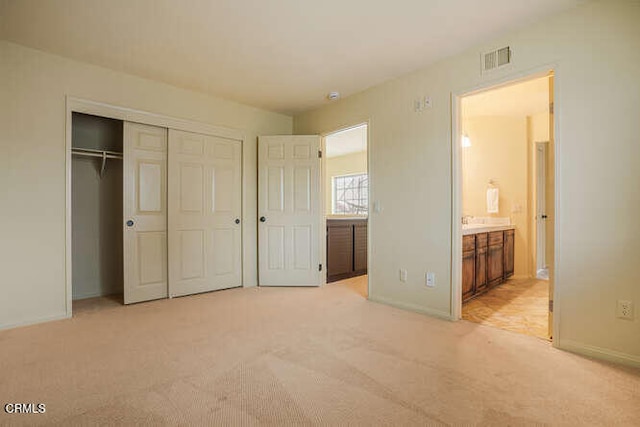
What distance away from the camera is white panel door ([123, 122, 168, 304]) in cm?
345

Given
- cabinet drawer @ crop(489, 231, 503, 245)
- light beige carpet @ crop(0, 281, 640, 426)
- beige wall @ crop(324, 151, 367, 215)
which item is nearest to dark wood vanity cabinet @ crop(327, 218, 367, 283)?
light beige carpet @ crop(0, 281, 640, 426)

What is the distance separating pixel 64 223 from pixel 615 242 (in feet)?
14.3

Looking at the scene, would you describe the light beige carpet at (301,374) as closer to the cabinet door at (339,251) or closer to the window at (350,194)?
the cabinet door at (339,251)

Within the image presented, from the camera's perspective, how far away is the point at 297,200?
433cm

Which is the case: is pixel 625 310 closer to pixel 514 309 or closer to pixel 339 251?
pixel 514 309

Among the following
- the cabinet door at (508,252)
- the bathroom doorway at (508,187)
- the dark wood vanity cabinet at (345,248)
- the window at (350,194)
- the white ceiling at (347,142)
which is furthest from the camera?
the window at (350,194)

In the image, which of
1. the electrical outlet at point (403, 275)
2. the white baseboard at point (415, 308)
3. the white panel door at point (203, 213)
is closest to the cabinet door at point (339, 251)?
the white baseboard at point (415, 308)

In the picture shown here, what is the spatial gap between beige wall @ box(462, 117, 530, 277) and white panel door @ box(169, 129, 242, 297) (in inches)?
146

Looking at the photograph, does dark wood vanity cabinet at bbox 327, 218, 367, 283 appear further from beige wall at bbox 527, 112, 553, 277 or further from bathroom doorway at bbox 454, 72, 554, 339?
beige wall at bbox 527, 112, 553, 277

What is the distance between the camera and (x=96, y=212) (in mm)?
3898

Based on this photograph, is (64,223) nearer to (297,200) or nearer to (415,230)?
(297,200)

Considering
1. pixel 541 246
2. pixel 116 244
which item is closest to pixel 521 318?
pixel 541 246

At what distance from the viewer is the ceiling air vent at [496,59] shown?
2.57m

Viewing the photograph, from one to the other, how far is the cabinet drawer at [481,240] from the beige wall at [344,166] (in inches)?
152
